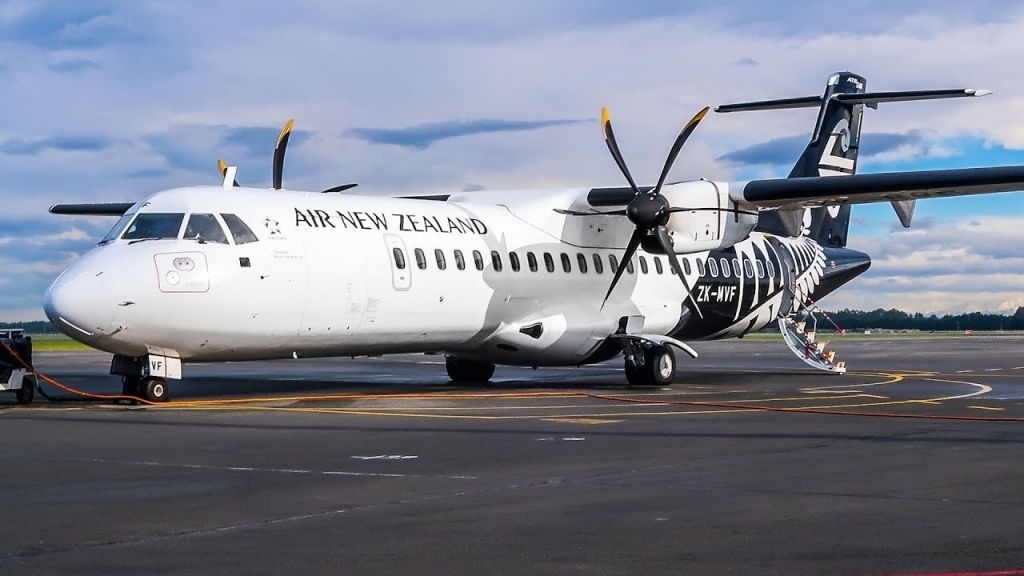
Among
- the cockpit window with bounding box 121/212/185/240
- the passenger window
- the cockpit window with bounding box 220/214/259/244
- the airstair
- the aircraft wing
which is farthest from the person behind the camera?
the airstair

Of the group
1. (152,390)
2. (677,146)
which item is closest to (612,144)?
(677,146)

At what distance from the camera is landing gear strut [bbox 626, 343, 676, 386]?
22.2 m

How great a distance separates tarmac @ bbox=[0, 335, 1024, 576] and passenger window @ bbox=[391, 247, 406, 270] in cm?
242

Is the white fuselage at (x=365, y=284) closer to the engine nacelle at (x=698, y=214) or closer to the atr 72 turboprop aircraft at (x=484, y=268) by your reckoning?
the atr 72 turboprop aircraft at (x=484, y=268)

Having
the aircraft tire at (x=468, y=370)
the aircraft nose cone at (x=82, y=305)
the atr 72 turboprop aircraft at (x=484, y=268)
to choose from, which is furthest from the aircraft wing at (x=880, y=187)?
the aircraft nose cone at (x=82, y=305)

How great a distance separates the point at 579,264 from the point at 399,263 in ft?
15.9

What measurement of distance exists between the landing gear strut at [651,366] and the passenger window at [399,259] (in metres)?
5.20

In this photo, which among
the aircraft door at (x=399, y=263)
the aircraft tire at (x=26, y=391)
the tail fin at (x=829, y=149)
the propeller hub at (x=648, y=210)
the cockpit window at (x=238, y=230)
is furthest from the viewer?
the tail fin at (x=829, y=149)

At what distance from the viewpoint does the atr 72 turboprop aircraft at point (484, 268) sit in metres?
16.5

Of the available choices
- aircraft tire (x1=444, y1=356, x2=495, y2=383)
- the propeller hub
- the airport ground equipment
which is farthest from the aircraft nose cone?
the propeller hub

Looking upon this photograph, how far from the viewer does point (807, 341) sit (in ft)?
89.1

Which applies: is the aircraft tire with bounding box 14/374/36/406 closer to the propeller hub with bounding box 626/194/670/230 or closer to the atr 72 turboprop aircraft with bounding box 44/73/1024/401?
the atr 72 turboprop aircraft with bounding box 44/73/1024/401

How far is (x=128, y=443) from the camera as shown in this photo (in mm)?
11906

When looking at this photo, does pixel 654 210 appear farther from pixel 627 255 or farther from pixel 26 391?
pixel 26 391
